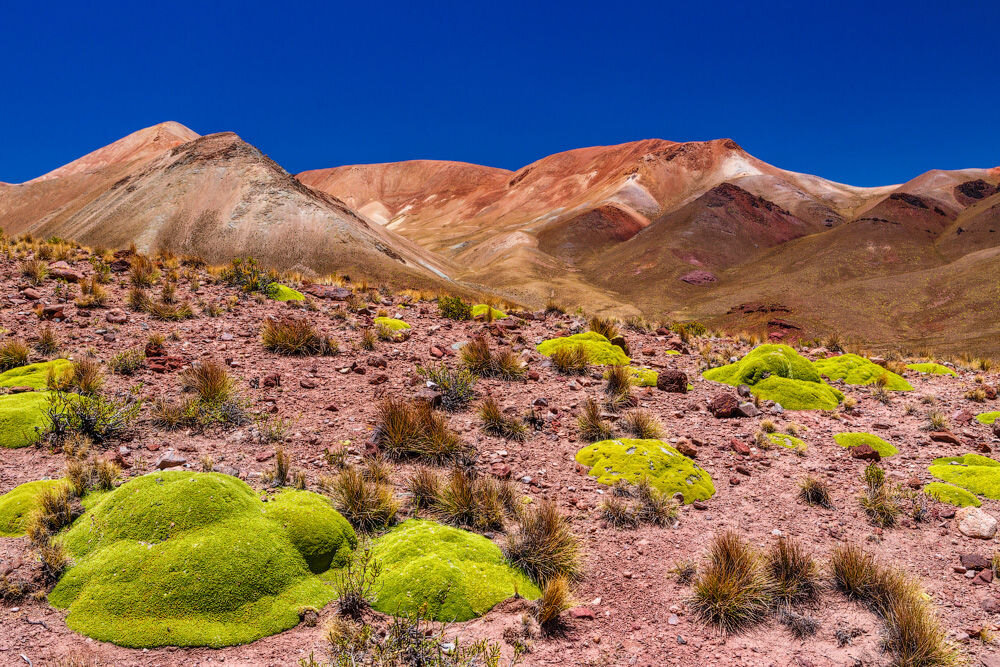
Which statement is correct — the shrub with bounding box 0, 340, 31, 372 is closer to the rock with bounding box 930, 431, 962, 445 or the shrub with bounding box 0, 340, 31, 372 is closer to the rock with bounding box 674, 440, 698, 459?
the rock with bounding box 674, 440, 698, 459

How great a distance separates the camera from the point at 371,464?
615 centimetres

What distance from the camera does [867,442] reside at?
25.7 ft

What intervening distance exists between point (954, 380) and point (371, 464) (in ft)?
44.3

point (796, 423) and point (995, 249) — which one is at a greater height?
point (995, 249)

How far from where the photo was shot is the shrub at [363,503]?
524 centimetres

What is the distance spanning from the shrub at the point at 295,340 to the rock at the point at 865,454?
8.55 m

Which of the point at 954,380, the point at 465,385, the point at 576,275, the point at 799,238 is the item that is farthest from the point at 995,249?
the point at 465,385

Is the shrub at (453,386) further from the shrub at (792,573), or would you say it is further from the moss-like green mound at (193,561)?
the shrub at (792,573)

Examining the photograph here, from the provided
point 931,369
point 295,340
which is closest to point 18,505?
point 295,340

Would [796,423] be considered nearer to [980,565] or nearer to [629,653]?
[980,565]

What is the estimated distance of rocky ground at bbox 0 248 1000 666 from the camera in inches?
156

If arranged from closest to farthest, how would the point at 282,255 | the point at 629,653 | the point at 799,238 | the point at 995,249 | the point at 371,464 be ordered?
the point at 629,653 < the point at 371,464 < the point at 282,255 < the point at 995,249 < the point at 799,238

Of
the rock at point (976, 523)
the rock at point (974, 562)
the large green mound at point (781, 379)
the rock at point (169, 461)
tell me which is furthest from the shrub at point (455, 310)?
the rock at point (974, 562)

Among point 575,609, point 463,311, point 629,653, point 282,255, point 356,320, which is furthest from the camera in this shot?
point 282,255
